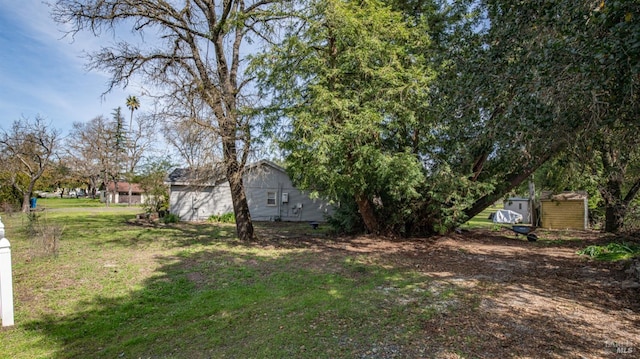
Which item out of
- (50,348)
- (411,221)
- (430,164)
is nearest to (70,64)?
(50,348)

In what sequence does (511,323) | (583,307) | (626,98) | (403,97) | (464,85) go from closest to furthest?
1. (626,98)
2. (511,323)
3. (583,307)
4. (464,85)
5. (403,97)

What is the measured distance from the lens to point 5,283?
168 inches

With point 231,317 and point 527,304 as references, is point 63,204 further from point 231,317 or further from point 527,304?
point 527,304

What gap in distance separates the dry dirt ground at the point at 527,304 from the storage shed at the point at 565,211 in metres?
8.40

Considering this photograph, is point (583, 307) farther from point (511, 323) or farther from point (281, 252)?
point (281, 252)

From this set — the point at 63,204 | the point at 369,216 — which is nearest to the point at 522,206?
the point at 369,216

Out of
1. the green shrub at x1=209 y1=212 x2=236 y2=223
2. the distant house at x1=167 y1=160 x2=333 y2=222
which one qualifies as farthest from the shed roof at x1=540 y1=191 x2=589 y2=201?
the green shrub at x1=209 y1=212 x2=236 y2=223

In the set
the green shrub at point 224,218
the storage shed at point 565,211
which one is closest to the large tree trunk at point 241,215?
the green shrub at point 224,218

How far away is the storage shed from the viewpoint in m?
16.7

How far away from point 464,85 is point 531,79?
45.2 inches

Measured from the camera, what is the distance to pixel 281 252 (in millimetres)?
9891

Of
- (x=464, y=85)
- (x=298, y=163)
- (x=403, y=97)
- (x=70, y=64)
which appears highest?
(x=70, y=64)

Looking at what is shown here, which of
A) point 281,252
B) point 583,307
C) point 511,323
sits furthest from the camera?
point 281,252

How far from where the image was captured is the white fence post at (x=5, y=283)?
13.8ft
